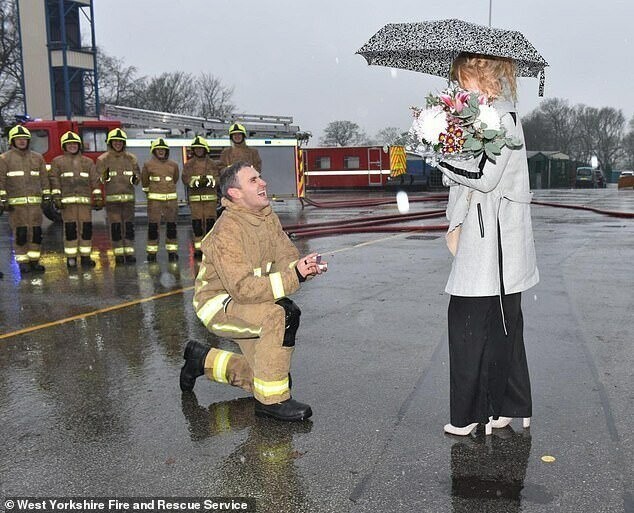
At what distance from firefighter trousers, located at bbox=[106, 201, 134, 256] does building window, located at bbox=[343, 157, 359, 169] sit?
82.2 ft

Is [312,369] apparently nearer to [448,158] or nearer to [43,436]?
[43,436]

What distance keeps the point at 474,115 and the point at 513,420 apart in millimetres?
1643

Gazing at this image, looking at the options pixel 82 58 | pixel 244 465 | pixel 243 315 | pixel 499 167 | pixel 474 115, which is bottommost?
pixel 244 465

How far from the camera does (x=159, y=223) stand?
32.6ft

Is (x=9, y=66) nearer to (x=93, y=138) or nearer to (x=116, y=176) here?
(x=93, y=138)

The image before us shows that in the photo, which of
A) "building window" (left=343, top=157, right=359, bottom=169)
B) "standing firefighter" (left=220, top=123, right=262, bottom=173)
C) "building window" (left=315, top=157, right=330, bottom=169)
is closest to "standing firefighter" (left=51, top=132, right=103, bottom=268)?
"standing firefighter" (left=220, top=123, right=262, bottom=173)

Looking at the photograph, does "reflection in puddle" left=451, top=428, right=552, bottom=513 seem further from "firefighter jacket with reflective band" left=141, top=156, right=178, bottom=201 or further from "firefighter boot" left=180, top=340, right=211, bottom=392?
"firefighter jacket with reflective band" left=141, top=156, right=178, bottom=201

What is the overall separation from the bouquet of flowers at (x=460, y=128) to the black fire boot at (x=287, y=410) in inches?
59.3

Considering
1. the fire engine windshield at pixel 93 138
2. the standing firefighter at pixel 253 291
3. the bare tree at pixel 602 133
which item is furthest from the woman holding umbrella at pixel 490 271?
the bare tree at pixel 602 133

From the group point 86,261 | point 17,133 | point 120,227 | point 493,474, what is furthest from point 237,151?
point 493,474

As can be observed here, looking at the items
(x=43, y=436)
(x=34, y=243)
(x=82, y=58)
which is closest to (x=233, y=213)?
(x=43, y=436)

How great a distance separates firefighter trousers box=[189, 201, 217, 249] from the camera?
1070 cm

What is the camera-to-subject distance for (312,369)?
4254mm

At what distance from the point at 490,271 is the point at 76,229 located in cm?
783
